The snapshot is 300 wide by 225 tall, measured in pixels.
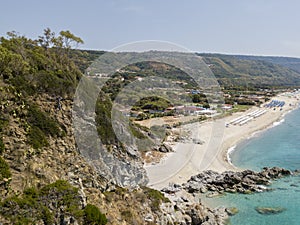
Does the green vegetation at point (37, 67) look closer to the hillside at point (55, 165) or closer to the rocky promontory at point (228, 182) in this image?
the hillside at point (55, 165)

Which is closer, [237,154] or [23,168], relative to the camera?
[23,168]

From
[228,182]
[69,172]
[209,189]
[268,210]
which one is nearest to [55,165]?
[69,172]

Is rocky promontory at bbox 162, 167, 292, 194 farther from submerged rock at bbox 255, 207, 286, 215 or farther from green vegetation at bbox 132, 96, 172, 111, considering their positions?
green vegetation at bbox 132, 96, 172, 111

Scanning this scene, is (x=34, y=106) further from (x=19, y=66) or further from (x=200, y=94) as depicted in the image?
(x=200, y=94)

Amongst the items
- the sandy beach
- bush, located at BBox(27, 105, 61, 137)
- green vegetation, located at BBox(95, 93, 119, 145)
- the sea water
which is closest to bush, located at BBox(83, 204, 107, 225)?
bush, located at BBox(27, 105, 61, 137)

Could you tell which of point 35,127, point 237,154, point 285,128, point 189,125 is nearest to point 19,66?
point 35,127

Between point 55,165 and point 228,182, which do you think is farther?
point 228,182

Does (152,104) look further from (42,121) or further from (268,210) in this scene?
(42,121)
